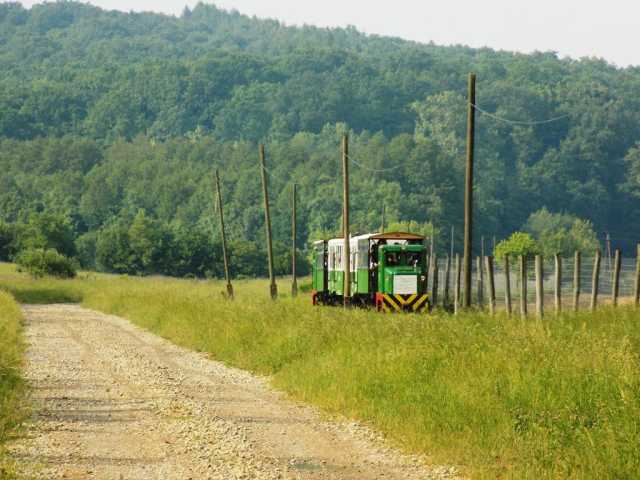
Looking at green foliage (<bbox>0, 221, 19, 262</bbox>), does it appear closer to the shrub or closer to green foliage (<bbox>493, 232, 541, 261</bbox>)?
the shrub

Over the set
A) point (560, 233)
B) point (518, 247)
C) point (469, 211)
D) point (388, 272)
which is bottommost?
point (560, 233)

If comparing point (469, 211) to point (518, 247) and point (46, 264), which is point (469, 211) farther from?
point (518, 247)

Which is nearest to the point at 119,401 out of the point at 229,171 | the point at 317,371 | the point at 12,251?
the point at 317,371

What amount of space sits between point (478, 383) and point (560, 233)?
124m

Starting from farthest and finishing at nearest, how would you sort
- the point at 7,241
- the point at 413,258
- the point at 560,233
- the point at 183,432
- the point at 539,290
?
the point at 560,233 < the point at 7,241 < the point at 413,258 < the point at 539,290 < the point at 183,432

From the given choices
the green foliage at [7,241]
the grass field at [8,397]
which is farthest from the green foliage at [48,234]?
the grass field at [8,397]

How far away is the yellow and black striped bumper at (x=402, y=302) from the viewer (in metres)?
39.2

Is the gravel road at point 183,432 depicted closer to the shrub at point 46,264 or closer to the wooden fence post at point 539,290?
the wooden fence post at point 539,290

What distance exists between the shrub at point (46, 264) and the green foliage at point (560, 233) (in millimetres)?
43635

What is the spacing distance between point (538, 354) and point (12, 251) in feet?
314

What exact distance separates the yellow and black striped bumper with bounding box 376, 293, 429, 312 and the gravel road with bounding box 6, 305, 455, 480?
16731 millimetres

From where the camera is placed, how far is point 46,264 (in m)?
82.4

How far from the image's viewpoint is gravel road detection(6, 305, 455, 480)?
11867 mm

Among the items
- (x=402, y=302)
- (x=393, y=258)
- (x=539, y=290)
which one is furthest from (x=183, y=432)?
(x=393, y=258)
